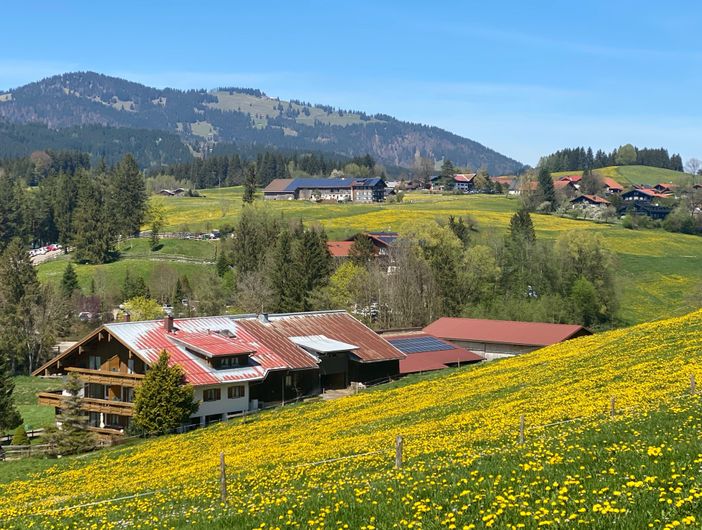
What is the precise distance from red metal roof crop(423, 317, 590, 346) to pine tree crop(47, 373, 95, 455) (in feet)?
138

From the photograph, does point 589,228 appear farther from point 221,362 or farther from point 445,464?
point 445,464

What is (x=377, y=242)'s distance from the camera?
429 feet

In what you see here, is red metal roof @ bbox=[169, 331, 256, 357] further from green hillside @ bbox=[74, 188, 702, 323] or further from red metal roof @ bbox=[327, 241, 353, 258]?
red metal roof @ bbox=[327, 241, 353, 258]

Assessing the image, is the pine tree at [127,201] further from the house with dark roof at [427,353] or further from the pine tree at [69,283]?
the house with dark roof at [427,353]

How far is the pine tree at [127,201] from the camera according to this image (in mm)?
157625

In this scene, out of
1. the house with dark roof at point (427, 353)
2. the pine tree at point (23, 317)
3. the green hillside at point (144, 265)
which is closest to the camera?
the house with dark roof at point (427, 353)

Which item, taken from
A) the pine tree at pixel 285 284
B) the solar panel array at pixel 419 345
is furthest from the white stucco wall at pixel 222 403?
the pine tree at pixel 285 284

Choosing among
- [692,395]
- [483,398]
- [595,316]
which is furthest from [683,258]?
[692,395]

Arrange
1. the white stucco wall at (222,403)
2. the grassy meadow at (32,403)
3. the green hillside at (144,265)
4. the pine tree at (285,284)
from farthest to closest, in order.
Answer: the green hillside at (144,265), the pine tree at (285,284), the grassy meadow at (32,403), the white stucco wall at (222,403)

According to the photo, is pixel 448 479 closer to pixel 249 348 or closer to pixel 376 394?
pixel 376 394

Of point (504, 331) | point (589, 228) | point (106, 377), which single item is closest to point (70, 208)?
point (589, 228)

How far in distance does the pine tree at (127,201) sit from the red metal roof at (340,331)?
97865mm

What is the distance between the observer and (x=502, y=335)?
77.2 meters

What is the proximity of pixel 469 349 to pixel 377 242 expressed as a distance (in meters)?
54.8
